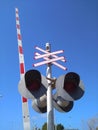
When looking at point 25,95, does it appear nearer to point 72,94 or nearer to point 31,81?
point 31,81

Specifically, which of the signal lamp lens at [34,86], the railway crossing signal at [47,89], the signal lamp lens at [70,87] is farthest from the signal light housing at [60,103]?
the signal lamp lens at [34,86]

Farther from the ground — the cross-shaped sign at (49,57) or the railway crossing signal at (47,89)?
the cross-shaped sign at (49,57)

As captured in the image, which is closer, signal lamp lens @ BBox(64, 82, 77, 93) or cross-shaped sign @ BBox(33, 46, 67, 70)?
signal lamp lens @ BBox(64, 82, 77, 93)

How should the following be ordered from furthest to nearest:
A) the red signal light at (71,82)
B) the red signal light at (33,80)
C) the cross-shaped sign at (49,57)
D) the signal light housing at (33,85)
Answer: the cross-shaped sign at (49,57) < the red signal light at (71,82) < the red signal light at (33,80) < the signal light housing at (33,85)

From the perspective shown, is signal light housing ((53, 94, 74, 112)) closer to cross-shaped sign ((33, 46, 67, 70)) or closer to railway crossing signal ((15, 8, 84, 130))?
railway crossing signal ((15, 8, 84, 130))

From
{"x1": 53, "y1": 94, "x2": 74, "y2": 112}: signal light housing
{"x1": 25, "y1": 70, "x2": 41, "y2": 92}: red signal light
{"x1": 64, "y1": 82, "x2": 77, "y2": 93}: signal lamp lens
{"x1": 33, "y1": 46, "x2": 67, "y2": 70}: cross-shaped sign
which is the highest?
{"x1": 33, "y1": 46, "x2": 67, "y2": 70}: cross-shaped sign

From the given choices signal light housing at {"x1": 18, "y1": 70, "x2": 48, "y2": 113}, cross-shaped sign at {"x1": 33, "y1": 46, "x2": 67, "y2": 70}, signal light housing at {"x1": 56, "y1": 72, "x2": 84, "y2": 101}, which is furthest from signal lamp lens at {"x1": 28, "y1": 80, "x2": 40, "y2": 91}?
cross-shaped sign at {"x1": 33, "y1": 46, "x2": 67, "y2": 70}

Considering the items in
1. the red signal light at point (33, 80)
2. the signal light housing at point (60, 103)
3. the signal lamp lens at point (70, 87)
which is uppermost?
the red signal light at point (33, 80)

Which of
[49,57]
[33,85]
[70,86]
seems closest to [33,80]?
[33,85]

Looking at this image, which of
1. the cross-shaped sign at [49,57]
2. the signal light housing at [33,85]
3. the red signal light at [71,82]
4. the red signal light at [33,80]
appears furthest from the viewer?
the cross-shaped sign at [49,57]

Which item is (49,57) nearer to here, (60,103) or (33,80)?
(33,80)

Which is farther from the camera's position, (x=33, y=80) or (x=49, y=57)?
(x=49, y=57)

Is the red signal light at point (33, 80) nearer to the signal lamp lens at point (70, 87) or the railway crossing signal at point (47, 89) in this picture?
the railway crossing signal at point (47, 89)

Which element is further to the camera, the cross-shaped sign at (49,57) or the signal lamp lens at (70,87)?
the cross-shaped sign at (49,57)
